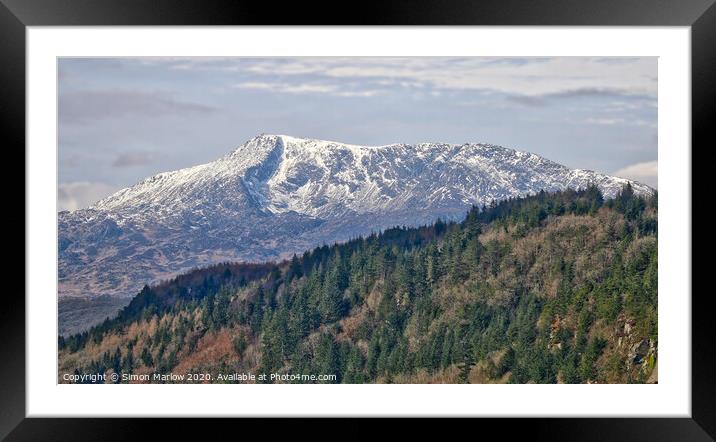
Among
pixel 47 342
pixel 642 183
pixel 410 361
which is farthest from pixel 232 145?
pixel 47 342

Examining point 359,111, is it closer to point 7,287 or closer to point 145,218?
point 145,218
